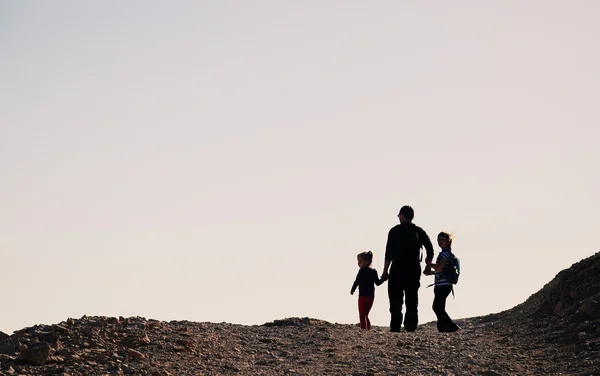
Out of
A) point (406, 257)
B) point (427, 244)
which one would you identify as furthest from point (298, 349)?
point (427, 244)

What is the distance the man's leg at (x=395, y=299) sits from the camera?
62.4ft

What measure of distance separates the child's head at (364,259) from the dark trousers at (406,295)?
6.90 ft

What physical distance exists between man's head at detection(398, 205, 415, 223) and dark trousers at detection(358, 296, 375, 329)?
3.19m

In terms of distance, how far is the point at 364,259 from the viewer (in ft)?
70.0

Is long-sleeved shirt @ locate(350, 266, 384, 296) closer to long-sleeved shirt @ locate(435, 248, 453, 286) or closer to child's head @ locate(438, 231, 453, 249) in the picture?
long-sleeved shirt @ locate(435, 248, 453, 286)

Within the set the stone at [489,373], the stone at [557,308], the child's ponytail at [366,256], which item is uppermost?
the child's ponytail at [366,256]

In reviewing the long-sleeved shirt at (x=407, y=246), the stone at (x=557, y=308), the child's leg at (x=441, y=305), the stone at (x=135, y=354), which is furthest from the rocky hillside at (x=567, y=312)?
the stone at (x=135, y=354)

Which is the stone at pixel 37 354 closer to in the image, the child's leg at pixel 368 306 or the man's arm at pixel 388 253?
the man's arm at pixel 388 253

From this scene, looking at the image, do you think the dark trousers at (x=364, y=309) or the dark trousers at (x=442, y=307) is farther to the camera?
the dark trousers at (x=364, y=309)

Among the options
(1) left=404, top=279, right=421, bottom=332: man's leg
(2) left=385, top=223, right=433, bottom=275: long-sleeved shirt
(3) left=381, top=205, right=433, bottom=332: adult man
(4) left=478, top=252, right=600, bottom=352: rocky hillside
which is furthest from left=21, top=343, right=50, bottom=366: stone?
(4) left=478, top=252, right=600, bottom=352: rocky hillside

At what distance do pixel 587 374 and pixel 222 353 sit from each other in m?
7.05

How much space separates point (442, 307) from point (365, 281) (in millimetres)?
2779

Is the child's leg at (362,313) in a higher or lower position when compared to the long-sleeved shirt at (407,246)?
lower

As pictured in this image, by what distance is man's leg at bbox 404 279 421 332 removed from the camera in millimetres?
19000
